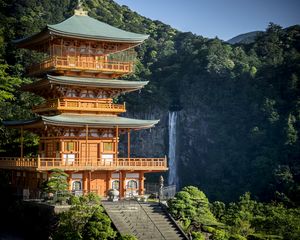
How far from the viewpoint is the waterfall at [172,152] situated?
80.4m

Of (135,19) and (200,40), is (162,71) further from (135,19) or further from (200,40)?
(135,19)

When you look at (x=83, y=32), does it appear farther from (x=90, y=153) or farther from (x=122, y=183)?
(x=122, y=183)

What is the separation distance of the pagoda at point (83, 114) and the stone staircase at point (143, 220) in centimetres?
481

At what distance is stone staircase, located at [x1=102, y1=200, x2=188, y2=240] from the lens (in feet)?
114

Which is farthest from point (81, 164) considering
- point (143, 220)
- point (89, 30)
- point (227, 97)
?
point (227, 97)

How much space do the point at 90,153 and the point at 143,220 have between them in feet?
30.6

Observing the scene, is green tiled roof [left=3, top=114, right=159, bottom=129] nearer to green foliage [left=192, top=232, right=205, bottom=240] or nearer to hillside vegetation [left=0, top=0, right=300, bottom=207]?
green foliage [left=192, top=232, right=205, bottom=240]

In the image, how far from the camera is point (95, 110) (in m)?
44.4

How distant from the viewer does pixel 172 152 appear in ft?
267

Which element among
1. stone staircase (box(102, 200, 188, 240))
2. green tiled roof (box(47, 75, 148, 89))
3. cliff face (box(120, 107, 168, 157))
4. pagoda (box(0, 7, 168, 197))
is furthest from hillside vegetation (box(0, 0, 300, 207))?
stone staircase (box(102, 200, 188, 240))

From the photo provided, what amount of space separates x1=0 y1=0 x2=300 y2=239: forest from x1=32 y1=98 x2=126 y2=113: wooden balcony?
13.6 meters

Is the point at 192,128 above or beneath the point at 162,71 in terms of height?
beneath

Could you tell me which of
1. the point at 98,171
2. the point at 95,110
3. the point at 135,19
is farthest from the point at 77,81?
the point at 135,19

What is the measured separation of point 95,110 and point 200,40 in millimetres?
57491
